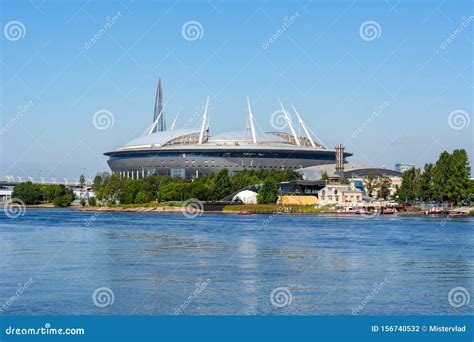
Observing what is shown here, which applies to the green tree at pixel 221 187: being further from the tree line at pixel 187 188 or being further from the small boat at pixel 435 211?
the small boat at pixel 435 211

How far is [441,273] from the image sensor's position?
11164 millimetres

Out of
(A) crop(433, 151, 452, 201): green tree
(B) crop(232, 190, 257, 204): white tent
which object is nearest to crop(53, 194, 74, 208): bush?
(B) crop(232, 190, 257, 204): white tent

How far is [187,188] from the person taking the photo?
42.4 metres

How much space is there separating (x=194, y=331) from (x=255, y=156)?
163ft

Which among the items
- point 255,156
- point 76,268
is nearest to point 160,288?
point 76,268

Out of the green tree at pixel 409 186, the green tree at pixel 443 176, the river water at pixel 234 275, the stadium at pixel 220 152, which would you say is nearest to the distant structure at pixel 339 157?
the stadium at pixel 220 152

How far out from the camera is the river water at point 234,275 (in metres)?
8.38

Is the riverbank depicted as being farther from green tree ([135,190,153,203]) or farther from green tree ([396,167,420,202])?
green tree ([396,167,420,202])

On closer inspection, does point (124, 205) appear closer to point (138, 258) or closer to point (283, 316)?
point (138, 258)

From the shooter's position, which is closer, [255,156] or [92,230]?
[92,230]

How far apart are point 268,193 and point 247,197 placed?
1829mm

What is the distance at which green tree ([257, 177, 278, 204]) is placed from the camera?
4069 cm

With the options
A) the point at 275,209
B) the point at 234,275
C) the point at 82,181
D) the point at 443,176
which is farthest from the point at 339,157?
the point at 234,275

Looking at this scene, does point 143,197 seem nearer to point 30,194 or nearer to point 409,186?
point 409,186
